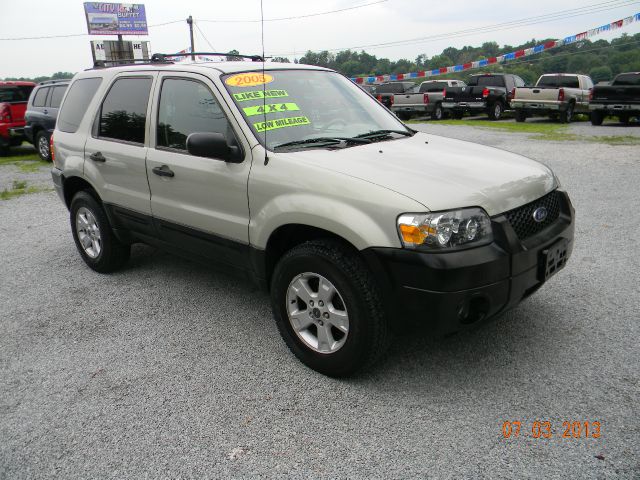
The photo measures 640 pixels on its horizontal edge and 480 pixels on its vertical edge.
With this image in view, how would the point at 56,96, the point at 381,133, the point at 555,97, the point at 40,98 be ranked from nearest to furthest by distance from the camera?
the point at 381,133 → the point at 56,96 → the point at 40,98 → the point at 555,97

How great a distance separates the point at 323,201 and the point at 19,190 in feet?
28.0

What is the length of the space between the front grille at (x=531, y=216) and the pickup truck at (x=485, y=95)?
60.7 ft

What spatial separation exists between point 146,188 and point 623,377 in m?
3.49

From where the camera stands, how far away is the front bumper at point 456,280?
2611 mm

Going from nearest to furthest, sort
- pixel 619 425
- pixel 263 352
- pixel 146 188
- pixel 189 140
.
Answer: pixel 619 425 → pixel 189 140 → pixel 263 352 → pixel 146 188

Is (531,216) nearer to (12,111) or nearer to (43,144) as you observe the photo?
(43,144)

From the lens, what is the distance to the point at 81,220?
5062mm

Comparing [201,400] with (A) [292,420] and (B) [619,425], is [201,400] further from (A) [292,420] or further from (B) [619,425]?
(B) [619,425]

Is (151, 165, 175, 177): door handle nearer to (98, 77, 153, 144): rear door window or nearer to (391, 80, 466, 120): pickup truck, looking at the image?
(98, 77, 153, 144): rear door window

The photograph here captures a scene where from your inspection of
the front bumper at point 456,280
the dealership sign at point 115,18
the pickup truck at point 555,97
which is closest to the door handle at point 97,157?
the front bumper at point 456,280

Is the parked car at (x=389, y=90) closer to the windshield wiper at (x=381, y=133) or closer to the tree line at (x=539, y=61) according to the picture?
the tree line at (x=539, y=61)

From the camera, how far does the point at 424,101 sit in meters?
21.6

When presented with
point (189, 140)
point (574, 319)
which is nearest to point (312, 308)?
point (189, 140)

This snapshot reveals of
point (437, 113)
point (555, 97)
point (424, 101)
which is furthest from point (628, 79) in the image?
point (424, 101)
